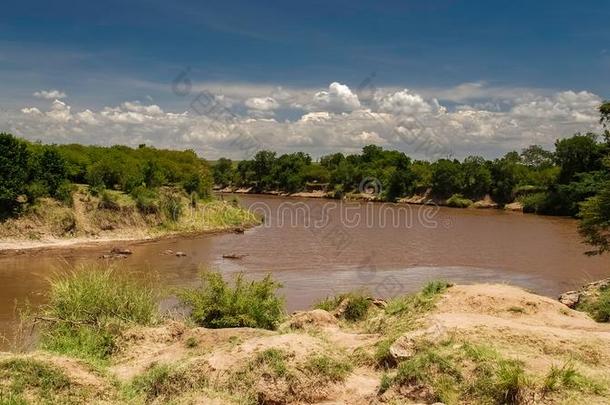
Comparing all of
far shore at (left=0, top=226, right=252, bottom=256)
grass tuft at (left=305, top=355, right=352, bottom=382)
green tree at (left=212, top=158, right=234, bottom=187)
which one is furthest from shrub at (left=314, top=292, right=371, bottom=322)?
green tree at (left=212, top=158, right=234, bottom=187)

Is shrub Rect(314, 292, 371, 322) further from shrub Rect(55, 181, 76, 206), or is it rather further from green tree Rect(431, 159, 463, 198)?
green tree Rect(431, 159, 463, 198)

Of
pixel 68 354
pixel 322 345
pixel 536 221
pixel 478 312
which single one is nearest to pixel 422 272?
pixel 478 312

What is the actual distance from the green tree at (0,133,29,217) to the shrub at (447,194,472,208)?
52.4 metres

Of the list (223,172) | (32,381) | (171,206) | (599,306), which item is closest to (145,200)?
(171,206)

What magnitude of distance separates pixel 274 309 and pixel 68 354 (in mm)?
5093

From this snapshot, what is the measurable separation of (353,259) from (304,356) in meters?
21.6

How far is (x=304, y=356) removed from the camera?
410 inches

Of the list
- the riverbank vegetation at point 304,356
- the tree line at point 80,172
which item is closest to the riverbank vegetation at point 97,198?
the tree line at point 80,172

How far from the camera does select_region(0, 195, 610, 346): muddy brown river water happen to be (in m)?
24.5

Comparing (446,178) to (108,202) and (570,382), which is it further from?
(570,382)

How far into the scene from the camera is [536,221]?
53656 millimetres

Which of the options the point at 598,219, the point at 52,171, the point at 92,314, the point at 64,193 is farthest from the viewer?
the point at 52,171

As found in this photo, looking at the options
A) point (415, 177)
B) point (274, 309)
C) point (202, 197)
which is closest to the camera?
point (274, 309)

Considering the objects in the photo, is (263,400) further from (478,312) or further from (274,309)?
(478,312)
